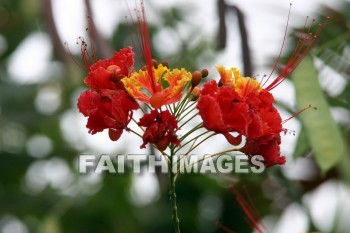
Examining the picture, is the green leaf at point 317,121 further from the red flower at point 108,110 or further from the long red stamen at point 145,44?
the red flower at point 108,110

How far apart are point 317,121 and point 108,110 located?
43.4 inches

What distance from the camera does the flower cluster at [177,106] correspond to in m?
1.75

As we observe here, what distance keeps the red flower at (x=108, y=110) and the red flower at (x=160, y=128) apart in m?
0.05

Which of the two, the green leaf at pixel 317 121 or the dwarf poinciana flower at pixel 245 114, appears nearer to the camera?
the dwarf poinciana flower at pixel 245 114

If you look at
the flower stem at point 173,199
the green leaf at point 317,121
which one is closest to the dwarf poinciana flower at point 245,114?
the flower stem at point 173,199

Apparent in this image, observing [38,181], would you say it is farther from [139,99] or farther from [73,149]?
[139,99]

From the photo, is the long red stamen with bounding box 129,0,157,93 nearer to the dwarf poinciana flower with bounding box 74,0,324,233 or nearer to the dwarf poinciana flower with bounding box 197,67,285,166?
the dwarf poinciana flower with bounding box 74,0,324,233

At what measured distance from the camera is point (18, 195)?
15.5 ft

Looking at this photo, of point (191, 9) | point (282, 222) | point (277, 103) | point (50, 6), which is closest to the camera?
point (50, 6)

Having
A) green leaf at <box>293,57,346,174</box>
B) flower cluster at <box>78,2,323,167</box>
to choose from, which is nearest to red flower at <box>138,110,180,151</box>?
flower cluster at <box>78,2,323,167</box>

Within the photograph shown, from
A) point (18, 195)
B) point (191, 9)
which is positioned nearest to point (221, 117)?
point (191, 9)

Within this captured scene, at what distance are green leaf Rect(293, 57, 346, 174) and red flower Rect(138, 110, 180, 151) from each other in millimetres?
1020

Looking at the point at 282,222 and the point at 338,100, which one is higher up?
the point at 338,100

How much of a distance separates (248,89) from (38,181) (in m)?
3.26
